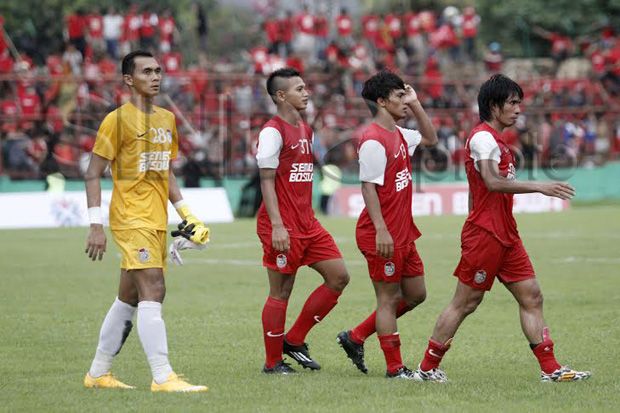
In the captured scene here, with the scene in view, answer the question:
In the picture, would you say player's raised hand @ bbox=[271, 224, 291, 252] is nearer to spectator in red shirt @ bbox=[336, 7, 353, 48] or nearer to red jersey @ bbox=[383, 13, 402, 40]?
spectator in red shirt @ bbox=[336, 7, 353, 48]

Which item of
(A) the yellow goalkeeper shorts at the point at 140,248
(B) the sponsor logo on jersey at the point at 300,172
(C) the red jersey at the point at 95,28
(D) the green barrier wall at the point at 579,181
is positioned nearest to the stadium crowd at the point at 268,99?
(C) the red jersey at the point at 95,28

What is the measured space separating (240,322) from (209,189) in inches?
646

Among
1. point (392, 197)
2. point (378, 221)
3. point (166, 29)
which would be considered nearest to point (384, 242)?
point (378, 221)

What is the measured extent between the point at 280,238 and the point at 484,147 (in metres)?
1.61

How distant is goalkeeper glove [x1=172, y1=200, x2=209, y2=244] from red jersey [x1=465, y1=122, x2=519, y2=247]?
1849 mm

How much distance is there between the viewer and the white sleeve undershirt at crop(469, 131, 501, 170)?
28.0ft

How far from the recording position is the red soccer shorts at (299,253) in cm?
927

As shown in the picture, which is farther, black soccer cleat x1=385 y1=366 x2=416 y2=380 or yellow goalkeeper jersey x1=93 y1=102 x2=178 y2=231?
black soccer cleat x1=385 y1=366 x2=416 y2=380

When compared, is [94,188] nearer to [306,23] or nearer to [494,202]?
[494,202]

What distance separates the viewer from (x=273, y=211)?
912 cm

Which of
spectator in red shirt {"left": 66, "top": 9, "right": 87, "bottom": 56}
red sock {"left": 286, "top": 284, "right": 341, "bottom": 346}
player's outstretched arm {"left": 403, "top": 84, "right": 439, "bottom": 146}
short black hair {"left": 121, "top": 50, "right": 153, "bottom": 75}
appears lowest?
red sock {"left": 286, "top": 284, "right": 341, "bottom": 346}

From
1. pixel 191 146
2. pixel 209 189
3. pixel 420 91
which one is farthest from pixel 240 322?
pixel 420 91

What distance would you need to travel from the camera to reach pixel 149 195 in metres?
8.51

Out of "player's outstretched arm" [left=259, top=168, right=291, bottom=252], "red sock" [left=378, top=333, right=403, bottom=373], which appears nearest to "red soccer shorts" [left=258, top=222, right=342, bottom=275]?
"player's outstretched arm" [left=259, top=168, right=291, bottom=252]
